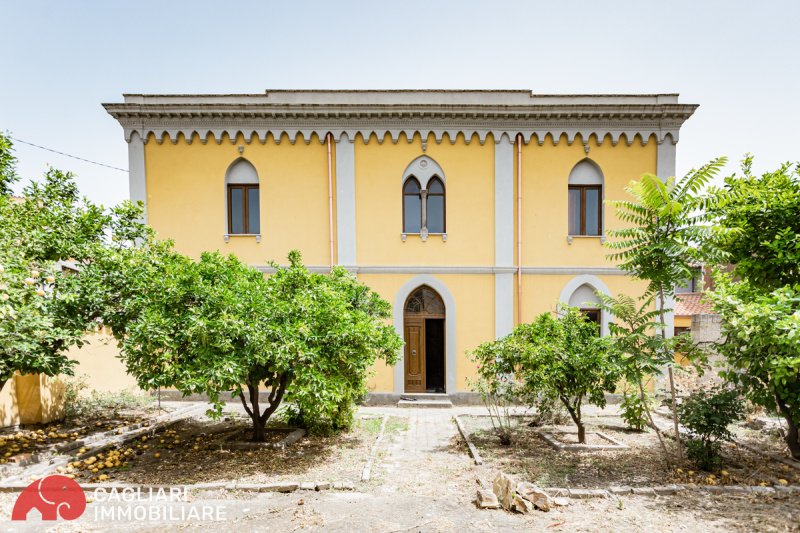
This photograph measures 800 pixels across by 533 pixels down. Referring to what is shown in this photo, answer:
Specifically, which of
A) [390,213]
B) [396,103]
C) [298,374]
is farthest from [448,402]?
[396,103]

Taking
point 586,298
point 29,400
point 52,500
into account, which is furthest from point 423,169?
point 29,400

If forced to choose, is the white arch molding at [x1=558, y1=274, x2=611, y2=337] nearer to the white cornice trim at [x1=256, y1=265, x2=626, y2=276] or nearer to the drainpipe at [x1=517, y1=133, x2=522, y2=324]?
the white cornice trim at [x1=256, y1=265, x2=626, y2=276]

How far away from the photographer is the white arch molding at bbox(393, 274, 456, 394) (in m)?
12.2

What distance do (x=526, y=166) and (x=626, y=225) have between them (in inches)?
134

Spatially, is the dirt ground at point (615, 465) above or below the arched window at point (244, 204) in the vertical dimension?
below

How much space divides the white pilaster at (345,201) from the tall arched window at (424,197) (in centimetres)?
157

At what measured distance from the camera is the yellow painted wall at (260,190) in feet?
40.8

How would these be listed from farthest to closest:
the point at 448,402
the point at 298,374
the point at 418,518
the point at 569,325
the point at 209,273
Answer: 1. the point at 448,402
2. the point at 569,325
3. the point at 209,273
4. the point at 298,374
5. the point at 418,518

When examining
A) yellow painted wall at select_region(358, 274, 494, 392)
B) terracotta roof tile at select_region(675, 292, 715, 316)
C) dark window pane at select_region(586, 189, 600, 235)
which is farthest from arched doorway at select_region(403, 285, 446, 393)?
terracotta roof tile at select_region(675, 292, 715, 316)

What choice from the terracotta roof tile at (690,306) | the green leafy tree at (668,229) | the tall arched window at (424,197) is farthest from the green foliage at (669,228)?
the terracotta roof tile at (690,306)

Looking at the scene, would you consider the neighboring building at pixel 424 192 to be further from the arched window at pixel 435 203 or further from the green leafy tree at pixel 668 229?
the green leafy tree at pixel 668 229

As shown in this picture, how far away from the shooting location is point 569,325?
7.94 m

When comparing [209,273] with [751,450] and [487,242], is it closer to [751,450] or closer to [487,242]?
[487,242]

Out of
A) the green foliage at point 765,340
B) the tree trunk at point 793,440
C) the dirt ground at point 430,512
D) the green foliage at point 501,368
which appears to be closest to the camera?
the dirt ground at point 430,512
